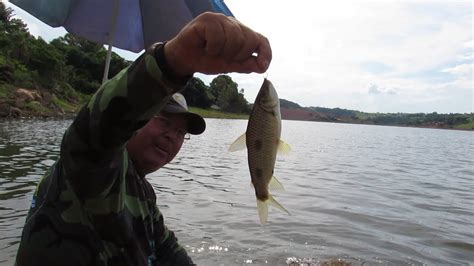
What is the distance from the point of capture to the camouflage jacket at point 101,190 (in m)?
1.98

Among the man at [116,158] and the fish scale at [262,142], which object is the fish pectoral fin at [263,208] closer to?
the fish scale at [262,142]

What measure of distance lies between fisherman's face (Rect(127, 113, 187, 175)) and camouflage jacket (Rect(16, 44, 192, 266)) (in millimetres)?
514

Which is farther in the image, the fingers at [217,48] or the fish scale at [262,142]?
the fish scale at [262,142]

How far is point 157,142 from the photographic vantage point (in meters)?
4.15

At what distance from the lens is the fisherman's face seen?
4027 mm

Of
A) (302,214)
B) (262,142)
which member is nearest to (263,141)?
(262,142)

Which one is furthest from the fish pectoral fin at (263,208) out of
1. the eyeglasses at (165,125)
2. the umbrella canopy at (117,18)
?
the umbrella canopy at (117,18)

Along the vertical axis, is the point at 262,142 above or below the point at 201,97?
below

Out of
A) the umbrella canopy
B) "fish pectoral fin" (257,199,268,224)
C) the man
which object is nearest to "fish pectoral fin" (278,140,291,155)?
"fish pectoral fin" (257,199,268,224)

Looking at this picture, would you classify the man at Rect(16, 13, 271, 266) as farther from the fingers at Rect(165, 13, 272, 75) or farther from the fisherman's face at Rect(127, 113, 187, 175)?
the fisherman's face at Rect(127, 113, 187, 175)

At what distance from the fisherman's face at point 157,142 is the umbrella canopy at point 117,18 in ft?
4.50

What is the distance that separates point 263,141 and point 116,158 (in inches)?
38.5

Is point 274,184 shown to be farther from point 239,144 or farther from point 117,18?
point 117,18

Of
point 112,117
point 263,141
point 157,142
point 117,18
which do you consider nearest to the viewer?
point 112,117
